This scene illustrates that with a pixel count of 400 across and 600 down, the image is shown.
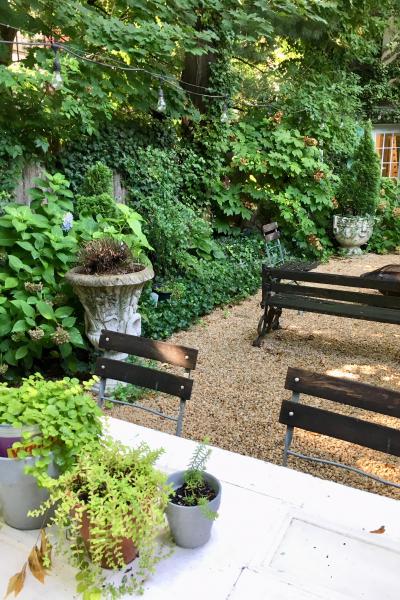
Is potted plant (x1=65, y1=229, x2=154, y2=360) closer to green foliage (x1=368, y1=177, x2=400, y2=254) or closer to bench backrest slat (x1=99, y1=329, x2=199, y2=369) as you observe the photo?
bench backrest slat (x1=99, y1=329, x2=199, y2=369)

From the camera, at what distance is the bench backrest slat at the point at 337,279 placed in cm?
427

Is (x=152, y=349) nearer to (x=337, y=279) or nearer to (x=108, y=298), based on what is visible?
(x=108, y=298)

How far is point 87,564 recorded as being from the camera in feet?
3.33

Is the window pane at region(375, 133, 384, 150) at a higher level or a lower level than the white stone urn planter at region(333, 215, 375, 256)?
higher

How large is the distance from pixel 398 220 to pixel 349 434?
338 inches

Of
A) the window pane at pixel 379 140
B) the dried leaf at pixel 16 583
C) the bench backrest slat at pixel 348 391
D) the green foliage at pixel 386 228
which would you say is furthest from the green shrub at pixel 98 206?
the window pane at pixel 379 140

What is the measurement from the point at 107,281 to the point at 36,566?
97.1 inches

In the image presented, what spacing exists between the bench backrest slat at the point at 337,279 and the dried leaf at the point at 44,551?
374 centimetres

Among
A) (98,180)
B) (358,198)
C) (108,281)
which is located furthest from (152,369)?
(358,198)

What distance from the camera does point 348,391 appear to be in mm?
1712

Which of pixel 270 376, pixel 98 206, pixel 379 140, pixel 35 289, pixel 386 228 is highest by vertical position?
pixel 379 140

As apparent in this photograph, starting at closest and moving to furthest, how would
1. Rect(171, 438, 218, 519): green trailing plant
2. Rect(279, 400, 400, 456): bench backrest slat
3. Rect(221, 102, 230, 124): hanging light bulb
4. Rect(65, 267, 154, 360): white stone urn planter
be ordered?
Rect(171, 438, 218, 519): green trailing plant → Rect(279, 400, 400, 456): bench backrest slat → Rect(65, 267, 154, 360): white stone urn planter → Rect(221, 102, 230, 124): hanging light bulb

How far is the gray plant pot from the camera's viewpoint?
1113 millimetres

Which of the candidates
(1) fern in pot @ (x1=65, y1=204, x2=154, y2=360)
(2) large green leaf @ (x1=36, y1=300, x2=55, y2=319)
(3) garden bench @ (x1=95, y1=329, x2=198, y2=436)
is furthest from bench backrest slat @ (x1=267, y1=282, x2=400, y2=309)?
(3) garden bench @ (x1=95, y1=329, x2=198, y2=436)
